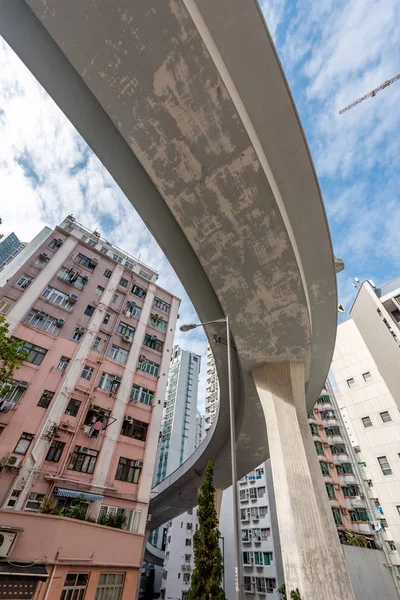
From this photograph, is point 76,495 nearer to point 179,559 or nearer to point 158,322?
point 158,322

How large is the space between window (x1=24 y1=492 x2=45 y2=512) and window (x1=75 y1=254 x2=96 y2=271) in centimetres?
1484

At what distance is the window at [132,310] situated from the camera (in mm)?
22147

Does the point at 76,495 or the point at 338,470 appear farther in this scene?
the point at 338,470

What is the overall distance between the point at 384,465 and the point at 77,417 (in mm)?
23839

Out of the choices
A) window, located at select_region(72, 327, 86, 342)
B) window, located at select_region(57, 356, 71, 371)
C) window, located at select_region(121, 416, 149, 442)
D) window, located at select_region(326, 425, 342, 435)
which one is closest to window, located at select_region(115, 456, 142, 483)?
window, located at select_region(121, 416, 149, 442)

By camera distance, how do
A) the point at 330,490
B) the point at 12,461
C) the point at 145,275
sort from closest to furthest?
the point at 12,461, the point at 145,275, the point at 330,490

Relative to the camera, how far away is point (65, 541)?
37.9 feet

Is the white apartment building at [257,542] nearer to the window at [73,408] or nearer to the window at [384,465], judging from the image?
the window at [384,465]

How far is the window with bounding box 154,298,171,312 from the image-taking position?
2462cm

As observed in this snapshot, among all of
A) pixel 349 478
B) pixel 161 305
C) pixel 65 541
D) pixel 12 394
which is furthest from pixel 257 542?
pixel 12 394

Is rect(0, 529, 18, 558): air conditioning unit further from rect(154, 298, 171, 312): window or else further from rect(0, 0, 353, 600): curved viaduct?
rect(154, 298, 171, 312): window

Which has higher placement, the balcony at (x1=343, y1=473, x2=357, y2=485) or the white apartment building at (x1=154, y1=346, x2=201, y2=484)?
the white apartment building at (x1=154, y1=346, x2=201, y2=484)

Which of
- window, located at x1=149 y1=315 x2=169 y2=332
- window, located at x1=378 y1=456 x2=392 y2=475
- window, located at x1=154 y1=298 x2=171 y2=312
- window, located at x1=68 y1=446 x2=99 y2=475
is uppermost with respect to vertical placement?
window, located at x1=154 y1=298 x2=171 y2=312

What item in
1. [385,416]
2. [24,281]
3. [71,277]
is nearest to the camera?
[24,281]
